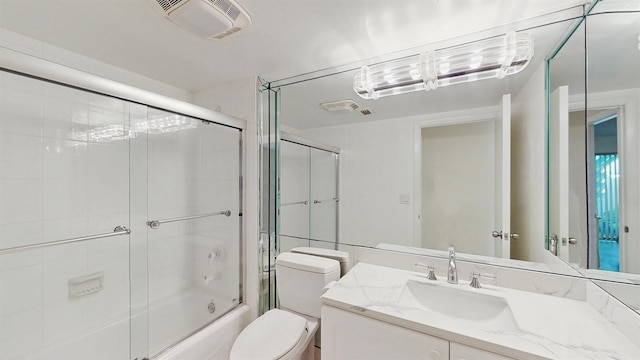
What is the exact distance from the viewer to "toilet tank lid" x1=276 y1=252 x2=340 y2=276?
57.9 inches

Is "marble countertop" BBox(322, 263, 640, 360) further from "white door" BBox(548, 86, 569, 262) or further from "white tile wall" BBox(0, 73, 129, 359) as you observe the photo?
"white tile wall" BBox(0, 73, 129, 359)

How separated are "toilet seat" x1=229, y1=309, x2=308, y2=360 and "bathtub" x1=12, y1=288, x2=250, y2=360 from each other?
31cm

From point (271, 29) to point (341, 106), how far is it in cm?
67

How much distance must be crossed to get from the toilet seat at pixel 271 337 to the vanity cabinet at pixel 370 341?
319 millimetres

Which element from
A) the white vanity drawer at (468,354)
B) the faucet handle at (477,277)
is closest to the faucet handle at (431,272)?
the faucet handle at (477,277)

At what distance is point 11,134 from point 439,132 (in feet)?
7.65

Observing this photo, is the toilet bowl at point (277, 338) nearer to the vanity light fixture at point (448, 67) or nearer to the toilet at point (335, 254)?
the toilet at point (335, 254)

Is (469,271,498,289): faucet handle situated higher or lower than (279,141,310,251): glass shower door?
lower

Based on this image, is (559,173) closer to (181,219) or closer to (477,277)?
(477,277)

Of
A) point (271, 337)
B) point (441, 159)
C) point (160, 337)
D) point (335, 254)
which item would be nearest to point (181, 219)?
point (160, 337)

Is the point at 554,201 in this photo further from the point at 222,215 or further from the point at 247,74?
the point at 222,215

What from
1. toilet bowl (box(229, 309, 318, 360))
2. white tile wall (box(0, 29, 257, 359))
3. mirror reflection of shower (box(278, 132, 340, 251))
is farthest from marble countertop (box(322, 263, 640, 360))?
white tile wall (box(0, 29, 257, 359))

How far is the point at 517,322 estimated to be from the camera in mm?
886

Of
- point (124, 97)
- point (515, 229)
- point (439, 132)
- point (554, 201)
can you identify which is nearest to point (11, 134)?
point (124, 97)
